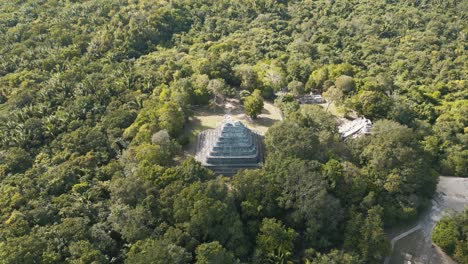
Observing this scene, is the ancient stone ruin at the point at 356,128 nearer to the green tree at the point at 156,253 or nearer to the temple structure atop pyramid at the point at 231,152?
the temple structure atop pyramid at the point at 231,152

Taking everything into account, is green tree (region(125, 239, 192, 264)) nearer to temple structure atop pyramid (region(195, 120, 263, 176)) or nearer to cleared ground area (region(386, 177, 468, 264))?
temple structure atop pyramid (region(195, 120, 263, 176))

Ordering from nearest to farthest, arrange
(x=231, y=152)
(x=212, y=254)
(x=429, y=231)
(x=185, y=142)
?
(x=212, y=254), (x=429, y=231), (x=231, y=152), (x=185, y=142)

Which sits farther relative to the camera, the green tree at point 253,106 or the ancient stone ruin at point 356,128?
the green tree at point 253,106

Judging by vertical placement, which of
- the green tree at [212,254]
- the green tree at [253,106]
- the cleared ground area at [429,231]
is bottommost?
the cleared ground area at [429,231]

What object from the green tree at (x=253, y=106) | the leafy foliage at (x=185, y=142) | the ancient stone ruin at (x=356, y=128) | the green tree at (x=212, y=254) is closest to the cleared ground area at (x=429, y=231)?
the leafy foliage at (x=185, y=142)

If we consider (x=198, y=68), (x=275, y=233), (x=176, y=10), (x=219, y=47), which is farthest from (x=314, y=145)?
(x=176, y=10)

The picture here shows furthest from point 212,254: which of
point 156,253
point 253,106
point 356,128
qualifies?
point 356,128

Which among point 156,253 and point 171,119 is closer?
point 156,253

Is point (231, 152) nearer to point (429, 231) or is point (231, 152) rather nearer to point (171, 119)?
point (171, 119)

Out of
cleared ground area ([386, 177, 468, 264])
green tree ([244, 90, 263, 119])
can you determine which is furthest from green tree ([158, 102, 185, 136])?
cleared ground area ([386, 177, 468, 264])

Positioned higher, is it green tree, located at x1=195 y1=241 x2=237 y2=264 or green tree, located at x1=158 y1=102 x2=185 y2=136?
green tree, located at x1=158 y1=102 x2=185 y2=136

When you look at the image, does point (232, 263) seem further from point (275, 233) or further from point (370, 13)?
point (370, 13)
